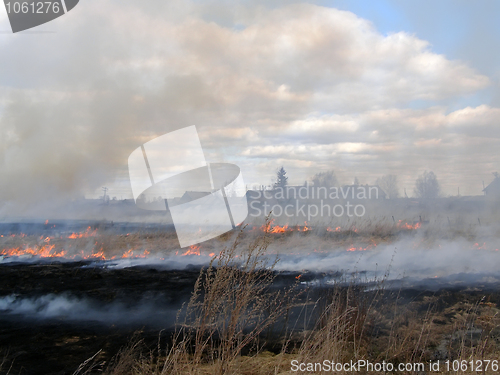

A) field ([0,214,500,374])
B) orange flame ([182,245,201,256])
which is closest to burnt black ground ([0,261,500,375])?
field ([0,214,500,374])

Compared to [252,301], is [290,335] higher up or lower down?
higher up

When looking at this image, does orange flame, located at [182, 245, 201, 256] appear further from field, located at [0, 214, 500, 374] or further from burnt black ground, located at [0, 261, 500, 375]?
burnt black ground, located at [0, 261, 500, 375]

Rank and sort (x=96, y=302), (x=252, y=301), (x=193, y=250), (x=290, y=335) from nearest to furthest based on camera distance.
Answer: (x=290, y=335) → (x=252, y=301) → (x=96, y=302) → (x=193, y=250)

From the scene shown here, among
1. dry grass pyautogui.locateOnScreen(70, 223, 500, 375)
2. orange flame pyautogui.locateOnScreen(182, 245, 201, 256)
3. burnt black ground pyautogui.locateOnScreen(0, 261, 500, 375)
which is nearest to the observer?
dry grass pyautogui.locateOnScreen(70, 223, 500, 375)

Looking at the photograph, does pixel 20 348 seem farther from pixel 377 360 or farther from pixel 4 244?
pixel 4 244

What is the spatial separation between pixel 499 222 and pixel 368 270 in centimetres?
1237

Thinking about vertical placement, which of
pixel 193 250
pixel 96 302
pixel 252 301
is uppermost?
pixel 96 302

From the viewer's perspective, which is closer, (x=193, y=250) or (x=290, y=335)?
(x=290, y=335)

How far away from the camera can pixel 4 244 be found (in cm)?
1872

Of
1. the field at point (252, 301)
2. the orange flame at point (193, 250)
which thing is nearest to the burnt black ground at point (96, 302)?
the field at point (252, 301)

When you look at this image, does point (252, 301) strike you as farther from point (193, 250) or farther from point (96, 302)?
point (193, 250)

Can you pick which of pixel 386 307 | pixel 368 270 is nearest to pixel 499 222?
pixel 368 270

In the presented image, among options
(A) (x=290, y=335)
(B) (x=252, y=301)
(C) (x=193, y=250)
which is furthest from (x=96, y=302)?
(C) (x=193, y=250)

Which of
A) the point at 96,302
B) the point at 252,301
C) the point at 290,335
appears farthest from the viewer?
the point at 96,302
